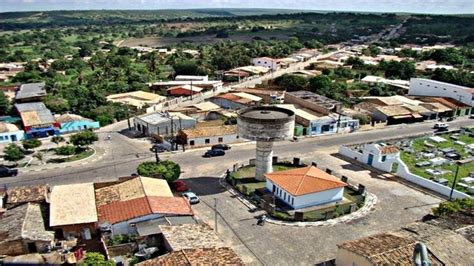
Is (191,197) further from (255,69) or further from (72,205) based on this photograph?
(255,69)

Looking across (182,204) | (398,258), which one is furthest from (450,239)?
(182,204)

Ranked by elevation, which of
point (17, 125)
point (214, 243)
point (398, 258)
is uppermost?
point (398, 258)

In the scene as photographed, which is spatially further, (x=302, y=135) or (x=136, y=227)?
A: (x=302, y=135)

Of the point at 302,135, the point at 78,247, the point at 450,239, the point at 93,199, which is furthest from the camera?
the point at 302,135

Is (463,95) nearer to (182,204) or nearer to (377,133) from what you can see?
(377,133)

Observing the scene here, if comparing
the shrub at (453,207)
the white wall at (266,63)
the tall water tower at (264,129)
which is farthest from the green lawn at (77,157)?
the white wall at (266,63)

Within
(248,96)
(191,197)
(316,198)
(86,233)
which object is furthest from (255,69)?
(86,233)

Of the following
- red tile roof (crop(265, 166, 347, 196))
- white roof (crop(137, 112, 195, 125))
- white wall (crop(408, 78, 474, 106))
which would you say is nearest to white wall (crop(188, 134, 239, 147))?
white roof (crop(137, 112, 195, 125))
